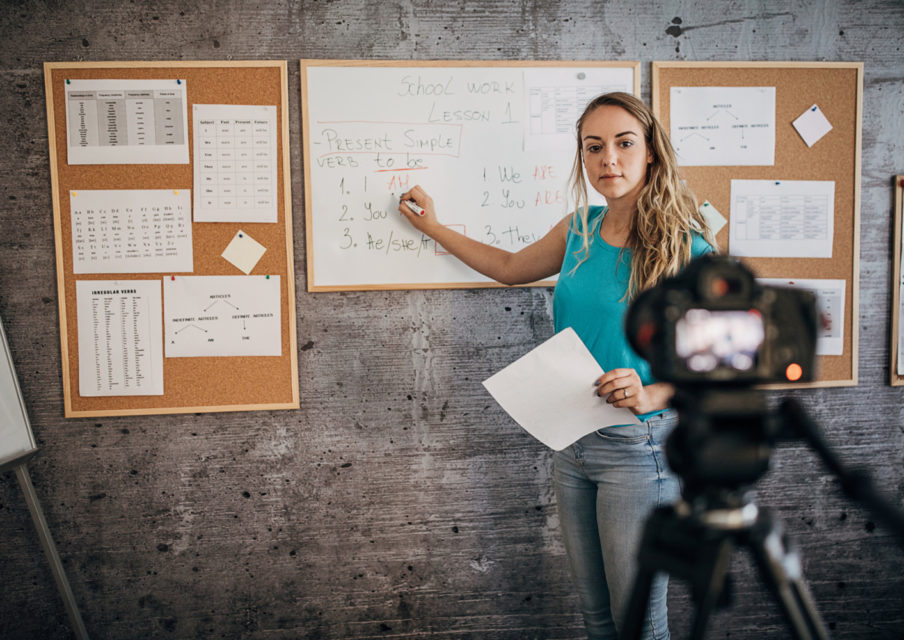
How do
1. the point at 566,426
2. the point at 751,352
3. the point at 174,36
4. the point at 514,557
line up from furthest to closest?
the point at 514,557, the point at 174,36, the point at 566,426, the point at 751,352

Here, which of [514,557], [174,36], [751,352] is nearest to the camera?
[751,352]

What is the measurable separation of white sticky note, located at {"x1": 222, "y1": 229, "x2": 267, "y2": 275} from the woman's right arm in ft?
1.55

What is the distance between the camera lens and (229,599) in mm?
1677

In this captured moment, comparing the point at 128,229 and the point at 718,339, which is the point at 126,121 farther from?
the point at 718,339

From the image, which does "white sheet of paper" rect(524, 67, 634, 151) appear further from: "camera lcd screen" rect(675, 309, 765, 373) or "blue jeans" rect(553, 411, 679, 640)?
"camera lcd screen" rect(675, 309, 765, 373)

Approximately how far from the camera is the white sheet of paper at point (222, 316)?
64.0 inches

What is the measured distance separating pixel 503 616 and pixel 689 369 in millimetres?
1447

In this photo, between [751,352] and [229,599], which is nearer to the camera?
[751,352]

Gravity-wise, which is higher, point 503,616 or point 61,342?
point 61,342

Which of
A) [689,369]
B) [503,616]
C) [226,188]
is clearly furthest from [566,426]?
[226,188]

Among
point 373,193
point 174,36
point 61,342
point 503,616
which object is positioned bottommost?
point 503,616

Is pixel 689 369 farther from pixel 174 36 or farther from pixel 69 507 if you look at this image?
pixel 69 507

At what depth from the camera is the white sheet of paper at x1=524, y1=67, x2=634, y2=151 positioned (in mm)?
1637

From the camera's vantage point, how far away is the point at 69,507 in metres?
1.64
